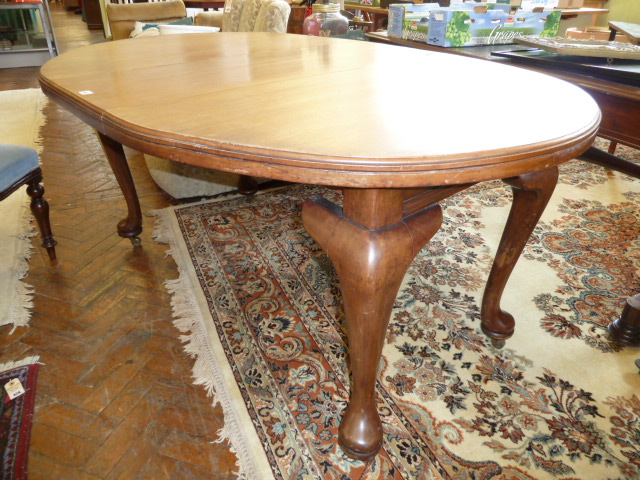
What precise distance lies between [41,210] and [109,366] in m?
0.77

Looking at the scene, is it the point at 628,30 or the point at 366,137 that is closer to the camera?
the point at 366,137

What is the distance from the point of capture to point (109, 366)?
4.22ft

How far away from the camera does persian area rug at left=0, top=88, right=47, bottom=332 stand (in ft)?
5.00

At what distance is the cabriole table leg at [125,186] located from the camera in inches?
65.2

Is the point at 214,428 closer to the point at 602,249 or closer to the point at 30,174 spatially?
the point at 30,174

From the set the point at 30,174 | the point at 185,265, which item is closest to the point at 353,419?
the point at 185,265

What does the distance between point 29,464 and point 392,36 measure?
196 cm

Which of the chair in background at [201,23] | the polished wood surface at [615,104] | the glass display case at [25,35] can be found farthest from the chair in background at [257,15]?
the glass display case at [25,35]

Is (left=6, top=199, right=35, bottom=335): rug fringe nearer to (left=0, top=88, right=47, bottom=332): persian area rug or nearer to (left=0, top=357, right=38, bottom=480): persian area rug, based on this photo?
(left=0, top=88, right=47, bottom=332): persian area rug

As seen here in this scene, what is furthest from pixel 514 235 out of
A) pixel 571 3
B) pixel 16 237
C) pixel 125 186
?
pixel 571 3

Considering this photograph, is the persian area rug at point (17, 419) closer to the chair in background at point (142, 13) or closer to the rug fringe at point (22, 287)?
the rug fringe at point (22, 287)

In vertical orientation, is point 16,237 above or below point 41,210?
below

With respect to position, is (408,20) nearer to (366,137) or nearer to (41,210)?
(366,137)

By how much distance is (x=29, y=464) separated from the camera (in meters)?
1.02
